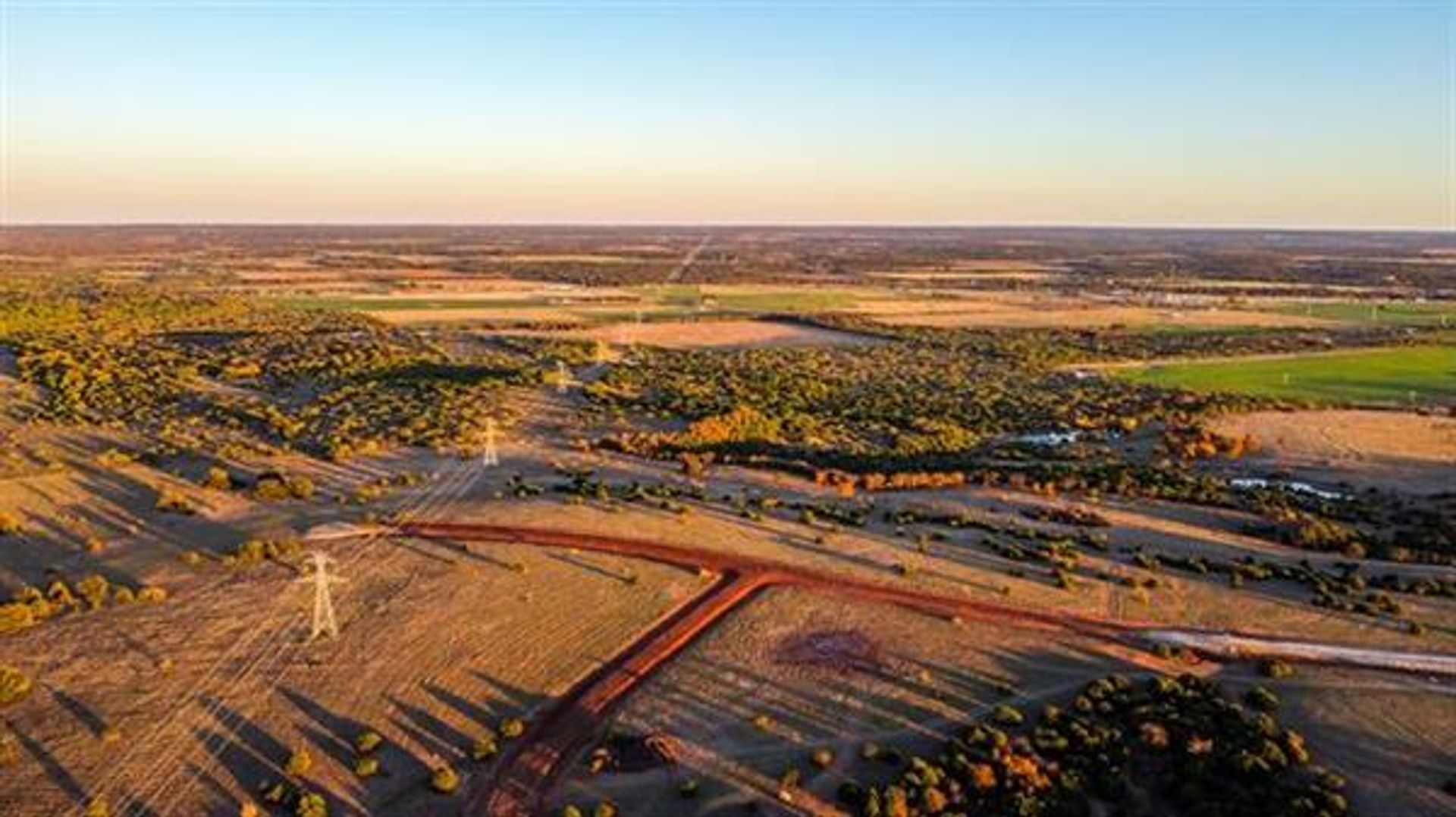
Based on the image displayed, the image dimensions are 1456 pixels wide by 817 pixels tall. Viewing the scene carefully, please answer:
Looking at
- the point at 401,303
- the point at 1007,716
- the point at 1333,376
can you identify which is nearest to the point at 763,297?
the point at 401,303

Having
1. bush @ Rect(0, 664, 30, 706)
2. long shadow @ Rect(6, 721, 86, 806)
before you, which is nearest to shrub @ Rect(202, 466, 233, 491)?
bush @ Rect(0, 664, 30, 706)

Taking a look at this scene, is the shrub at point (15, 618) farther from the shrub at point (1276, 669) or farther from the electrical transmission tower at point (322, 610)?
the shrub at point (1276, 669)

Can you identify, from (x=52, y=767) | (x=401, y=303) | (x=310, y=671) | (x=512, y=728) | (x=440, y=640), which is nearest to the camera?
(x=52, y=767)

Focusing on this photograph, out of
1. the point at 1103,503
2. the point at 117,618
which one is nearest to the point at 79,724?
the point at 117,618

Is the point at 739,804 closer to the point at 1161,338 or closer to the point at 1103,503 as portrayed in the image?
the point at 1103,503

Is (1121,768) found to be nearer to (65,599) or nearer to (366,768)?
(366,768)
